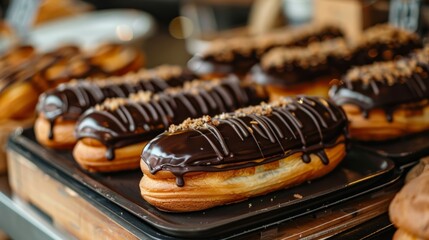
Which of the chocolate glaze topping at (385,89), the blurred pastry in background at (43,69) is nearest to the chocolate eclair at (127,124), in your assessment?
the chocolate glaze topping at (385,89)

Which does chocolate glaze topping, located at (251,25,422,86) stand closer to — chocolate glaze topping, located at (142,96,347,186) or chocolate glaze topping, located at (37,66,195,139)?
chocolate glaze topping, located at (37,66,195,139)

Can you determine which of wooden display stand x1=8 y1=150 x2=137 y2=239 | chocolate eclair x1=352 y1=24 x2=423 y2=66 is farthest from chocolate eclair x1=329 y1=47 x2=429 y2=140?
wooden display stand x1=8 y1=150 x2=137 y2=239

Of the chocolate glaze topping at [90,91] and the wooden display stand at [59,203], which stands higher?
the chocolate glaze topping at [90,91]

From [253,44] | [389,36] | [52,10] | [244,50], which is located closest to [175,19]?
[52,10]

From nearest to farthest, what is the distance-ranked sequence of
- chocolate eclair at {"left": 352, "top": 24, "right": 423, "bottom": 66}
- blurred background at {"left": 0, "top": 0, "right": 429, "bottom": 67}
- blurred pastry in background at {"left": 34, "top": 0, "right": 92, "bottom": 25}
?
chocolate eclair at {"left": 352, "top": 24, "right": 423, "bottom": 66}, blurred background at {"left": 0, "top": 0, "right": 429, "bottom": 67}, blurred pastry in background at {"left": 34, "top": 0, "right": 92, "bottom": 25}

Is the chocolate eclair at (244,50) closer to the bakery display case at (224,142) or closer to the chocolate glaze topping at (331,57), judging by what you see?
the bakery display case at (224,142)

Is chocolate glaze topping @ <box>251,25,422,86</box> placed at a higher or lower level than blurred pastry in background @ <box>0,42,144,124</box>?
lower

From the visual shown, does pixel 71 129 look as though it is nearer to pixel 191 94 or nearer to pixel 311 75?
pixel 191 94

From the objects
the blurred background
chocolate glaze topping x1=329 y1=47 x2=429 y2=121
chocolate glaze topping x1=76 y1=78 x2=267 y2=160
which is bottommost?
the blurred background

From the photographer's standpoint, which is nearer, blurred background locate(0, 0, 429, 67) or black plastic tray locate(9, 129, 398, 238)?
black plastic tray locate(9, 129, 398, 238)
